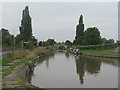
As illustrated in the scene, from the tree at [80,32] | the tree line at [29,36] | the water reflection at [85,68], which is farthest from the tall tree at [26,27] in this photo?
the water reflection at [85,68]

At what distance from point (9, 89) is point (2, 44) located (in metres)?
39.0

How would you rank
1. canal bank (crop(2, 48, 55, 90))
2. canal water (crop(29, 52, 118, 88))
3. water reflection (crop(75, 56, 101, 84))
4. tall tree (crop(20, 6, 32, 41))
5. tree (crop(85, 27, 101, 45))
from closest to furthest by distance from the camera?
canal bank (crop(2, 48, 55, 90)) → canal water (crop(29, 52, 118, 88)) → water reflection (crop(75, 56, 101, 84)) → tall tree (crop(20, 6, 32, 41)) → tree (crop(85, 27, 101, 45))

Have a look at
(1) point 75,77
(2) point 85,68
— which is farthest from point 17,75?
(2) point 85,68

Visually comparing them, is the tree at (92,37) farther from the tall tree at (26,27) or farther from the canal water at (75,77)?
the canal water at (75,77)

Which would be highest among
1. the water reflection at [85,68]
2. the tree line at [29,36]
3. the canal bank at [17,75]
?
the tree line at [29,36]

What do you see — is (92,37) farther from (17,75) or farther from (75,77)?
(17,75)

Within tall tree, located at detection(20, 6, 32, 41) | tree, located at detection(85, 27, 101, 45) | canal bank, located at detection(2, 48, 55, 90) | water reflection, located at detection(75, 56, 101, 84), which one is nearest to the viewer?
canal bank, located at detection(2, 48, 55, 90)

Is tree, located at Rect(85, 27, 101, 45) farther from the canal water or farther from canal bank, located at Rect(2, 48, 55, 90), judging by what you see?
canal bank, located at Rect(2, 48, 55, 90)

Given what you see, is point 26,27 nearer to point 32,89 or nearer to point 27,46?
point 27,46

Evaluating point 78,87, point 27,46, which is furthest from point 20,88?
point 27,46

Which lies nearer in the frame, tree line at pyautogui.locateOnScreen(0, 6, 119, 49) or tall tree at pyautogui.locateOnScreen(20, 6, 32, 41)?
tree line at pyautogui.locateOnScreen(0, 6, 119, 49)

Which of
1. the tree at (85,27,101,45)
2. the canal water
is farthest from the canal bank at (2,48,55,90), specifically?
the tree at (85,27,101,45)

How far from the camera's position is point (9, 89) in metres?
9.41

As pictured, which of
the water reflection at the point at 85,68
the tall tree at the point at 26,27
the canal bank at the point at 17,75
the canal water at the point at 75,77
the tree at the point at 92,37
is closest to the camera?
the canal bank at the point at 17,75
